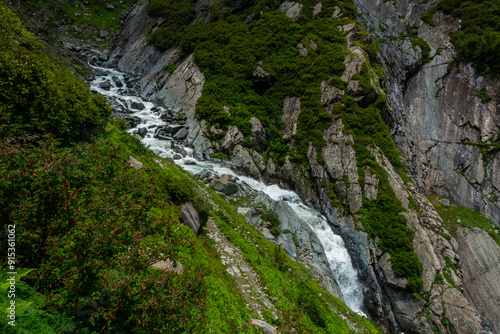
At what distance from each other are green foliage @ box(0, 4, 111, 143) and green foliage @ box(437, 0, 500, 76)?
4932 centimetres

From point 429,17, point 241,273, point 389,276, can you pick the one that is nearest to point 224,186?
point 241,273

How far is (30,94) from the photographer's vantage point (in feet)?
22.2

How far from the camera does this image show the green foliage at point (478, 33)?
109 ft

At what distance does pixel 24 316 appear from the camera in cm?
314

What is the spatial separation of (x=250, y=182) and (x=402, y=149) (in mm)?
22915

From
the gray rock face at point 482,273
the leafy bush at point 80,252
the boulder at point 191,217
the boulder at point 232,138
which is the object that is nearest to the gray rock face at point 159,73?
the boulder at point 232,138

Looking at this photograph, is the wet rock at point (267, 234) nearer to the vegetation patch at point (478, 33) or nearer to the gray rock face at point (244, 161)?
the gray rock face at point (244, 161)

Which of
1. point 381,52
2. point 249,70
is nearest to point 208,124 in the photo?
point 249,70

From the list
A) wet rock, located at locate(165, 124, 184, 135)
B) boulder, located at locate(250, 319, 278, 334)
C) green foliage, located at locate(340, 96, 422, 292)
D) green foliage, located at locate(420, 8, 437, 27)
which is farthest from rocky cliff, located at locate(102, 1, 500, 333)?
boulder, located at locate(250, 319, 278, 334)

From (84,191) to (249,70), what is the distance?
3231 cm

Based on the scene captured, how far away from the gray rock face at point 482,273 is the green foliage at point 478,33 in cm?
2599

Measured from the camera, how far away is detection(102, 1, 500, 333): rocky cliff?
17703 mm

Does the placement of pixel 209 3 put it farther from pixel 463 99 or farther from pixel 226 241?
pixel 226 241

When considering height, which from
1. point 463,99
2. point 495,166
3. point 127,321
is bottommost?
point 127,321
